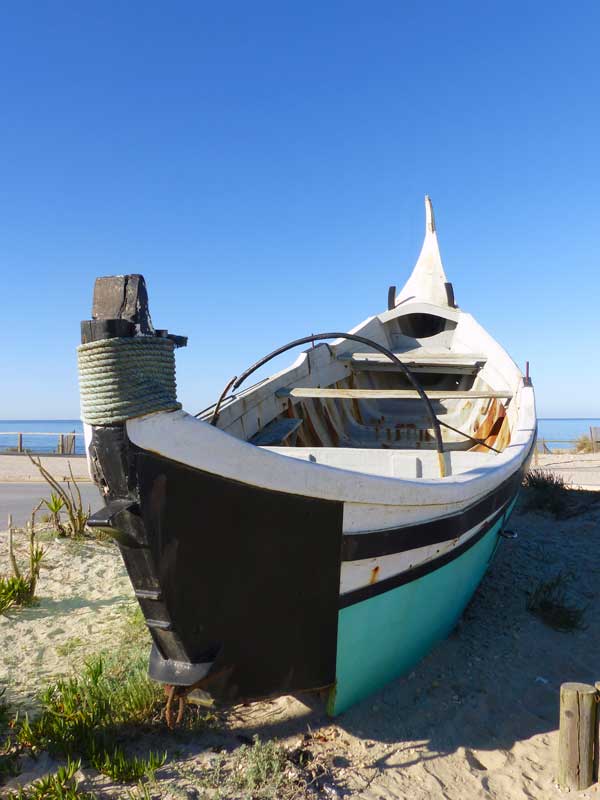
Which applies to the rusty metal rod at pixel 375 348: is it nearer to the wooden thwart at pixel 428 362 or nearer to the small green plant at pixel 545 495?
the wooden thwart at pixel 428 362

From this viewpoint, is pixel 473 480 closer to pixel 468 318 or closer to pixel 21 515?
pixel 468 318

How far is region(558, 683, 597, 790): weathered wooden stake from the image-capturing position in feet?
8.09

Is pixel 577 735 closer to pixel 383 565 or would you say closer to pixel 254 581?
pixel 383 565

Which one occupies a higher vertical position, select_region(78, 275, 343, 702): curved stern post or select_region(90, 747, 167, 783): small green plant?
select_region(78, 275, 343, 702): curved stern post

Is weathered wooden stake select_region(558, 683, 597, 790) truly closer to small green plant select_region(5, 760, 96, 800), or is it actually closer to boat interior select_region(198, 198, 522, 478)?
boat interior select_region(198, 198, 522, 478)

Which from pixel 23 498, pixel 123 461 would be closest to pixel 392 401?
pixel 123 461

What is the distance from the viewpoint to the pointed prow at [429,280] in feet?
30.3

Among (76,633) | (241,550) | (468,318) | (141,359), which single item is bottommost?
(76,633)

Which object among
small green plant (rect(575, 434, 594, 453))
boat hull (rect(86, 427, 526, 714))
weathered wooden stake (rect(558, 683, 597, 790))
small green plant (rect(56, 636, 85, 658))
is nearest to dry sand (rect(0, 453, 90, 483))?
small green plant (rect(56, 636, 85, 658))

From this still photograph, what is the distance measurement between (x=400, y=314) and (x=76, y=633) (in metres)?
5.79

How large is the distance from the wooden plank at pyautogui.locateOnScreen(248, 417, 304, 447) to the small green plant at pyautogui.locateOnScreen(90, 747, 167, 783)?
2267 millimetres

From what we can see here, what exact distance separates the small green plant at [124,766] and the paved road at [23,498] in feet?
16.4

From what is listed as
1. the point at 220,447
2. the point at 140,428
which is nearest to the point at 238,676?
the point at 220,447

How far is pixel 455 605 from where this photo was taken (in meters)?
3.61
